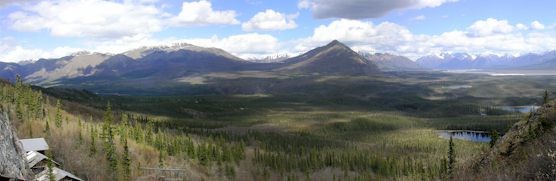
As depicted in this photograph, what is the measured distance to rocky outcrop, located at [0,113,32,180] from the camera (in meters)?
28.2

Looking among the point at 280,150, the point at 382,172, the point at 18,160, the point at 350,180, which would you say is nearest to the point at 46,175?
the point at 18,160

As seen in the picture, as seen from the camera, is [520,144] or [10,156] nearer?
[10,156]

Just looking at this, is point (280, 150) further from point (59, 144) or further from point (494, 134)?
point (494, 134)

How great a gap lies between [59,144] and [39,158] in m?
29.3

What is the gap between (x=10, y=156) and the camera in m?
29.6

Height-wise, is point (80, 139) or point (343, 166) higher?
point (80, 139)

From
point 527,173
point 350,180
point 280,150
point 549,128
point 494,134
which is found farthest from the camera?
point 280,150

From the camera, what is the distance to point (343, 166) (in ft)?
533

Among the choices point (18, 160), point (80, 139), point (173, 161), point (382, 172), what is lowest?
point (382, 172)

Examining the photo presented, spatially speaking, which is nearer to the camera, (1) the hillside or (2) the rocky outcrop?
(1) the hillside

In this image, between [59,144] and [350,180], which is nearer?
[59,144]

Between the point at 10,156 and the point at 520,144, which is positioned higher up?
the point at 10,156

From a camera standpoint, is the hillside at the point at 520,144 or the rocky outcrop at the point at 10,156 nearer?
the hillside at the point at 520,144

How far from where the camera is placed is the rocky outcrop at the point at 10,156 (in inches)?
1110
